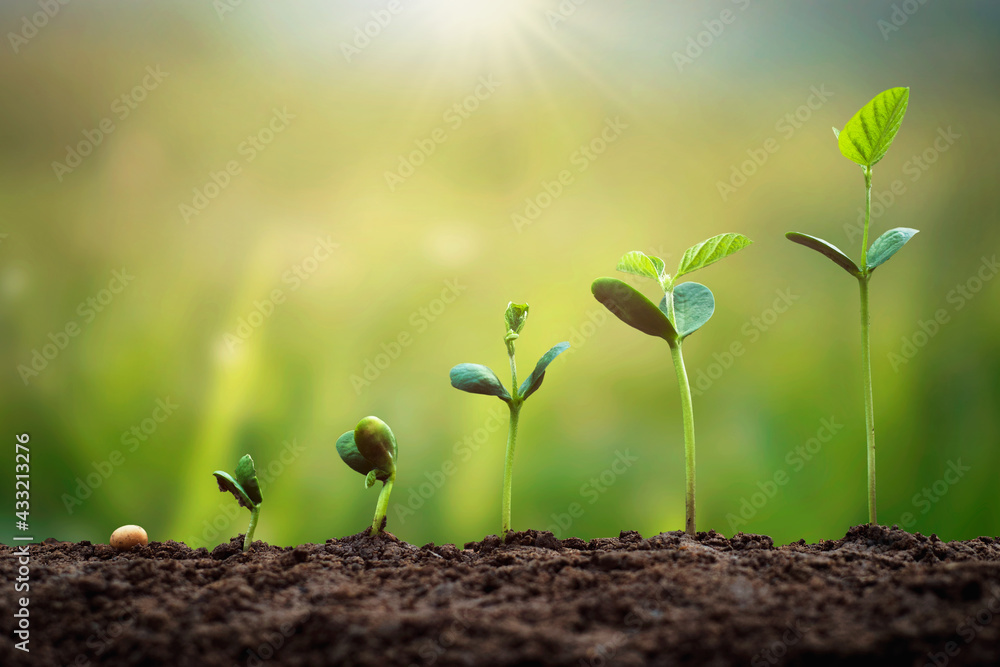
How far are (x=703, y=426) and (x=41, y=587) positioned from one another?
1.16 metres

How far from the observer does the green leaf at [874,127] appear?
944mm

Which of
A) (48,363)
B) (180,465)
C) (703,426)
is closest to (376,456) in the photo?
(180,465)
